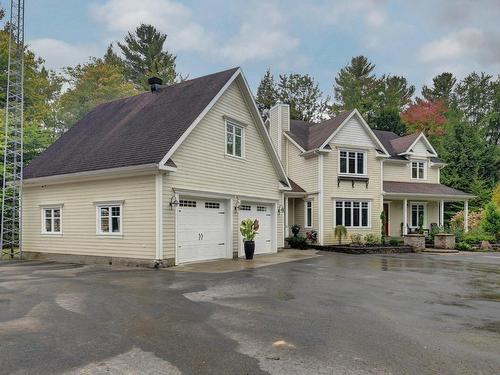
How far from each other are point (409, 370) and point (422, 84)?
60202 millimetres

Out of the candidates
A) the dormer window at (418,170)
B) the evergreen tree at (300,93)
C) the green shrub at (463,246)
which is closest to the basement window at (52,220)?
the green shrub at (463,246)

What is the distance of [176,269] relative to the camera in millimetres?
13234

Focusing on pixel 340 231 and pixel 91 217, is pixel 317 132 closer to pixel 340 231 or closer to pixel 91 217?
pixel 340 231

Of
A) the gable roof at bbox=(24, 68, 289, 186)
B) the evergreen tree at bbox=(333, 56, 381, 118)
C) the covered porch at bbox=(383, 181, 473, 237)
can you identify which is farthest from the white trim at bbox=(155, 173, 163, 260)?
the evergreen tree at bbox=(333, 56, 381, 118)

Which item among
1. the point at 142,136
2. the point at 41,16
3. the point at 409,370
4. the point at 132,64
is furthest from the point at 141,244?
the point at 132,64

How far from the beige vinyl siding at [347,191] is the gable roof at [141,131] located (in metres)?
5.01

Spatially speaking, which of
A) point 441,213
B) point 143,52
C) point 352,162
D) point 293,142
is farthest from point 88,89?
point 441,213

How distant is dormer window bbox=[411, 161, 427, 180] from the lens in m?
29.4

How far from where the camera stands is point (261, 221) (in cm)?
1934

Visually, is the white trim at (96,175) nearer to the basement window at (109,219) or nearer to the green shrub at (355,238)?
the basement window at (109,219)

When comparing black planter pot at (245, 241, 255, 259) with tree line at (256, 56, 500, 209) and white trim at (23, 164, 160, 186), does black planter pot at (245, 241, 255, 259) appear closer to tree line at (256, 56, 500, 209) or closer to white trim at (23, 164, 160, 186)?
white trim at (23, 164, 160, 186)

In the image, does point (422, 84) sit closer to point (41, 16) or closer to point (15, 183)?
point (41, 16)

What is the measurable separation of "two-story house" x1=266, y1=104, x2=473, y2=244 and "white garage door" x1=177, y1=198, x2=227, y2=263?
887 centimetres

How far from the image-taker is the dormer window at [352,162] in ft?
82.3
